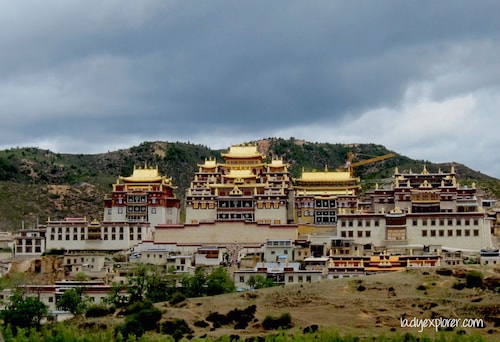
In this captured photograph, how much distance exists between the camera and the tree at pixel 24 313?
309 feet

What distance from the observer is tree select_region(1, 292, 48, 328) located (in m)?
94.2

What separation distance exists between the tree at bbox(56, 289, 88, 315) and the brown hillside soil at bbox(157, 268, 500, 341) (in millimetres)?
7396

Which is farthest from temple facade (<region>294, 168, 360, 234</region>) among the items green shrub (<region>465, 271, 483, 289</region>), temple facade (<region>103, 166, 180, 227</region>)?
green shrub (<region>465, 271, 483, 289</region>)

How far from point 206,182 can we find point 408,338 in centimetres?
5501

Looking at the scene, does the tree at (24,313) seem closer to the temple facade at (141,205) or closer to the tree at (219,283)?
the tree at (219,283)

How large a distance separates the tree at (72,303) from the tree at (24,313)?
2026mm

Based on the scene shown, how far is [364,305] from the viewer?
91500 millimetres

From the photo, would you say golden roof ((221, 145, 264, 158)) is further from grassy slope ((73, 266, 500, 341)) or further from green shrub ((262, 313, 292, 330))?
green shrub ((262, 313, 292, 330))

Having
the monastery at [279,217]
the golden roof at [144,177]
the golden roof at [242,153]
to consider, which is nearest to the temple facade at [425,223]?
the monastery at [279,217]

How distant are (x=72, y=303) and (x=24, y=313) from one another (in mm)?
4992

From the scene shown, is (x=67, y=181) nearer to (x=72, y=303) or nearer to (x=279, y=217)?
(x=279, y=217)

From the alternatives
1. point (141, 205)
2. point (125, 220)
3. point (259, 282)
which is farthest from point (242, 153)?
point (259, 282)

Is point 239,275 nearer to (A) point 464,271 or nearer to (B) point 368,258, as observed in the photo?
(B) point 368,258

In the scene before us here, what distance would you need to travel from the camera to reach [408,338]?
8025 cm
